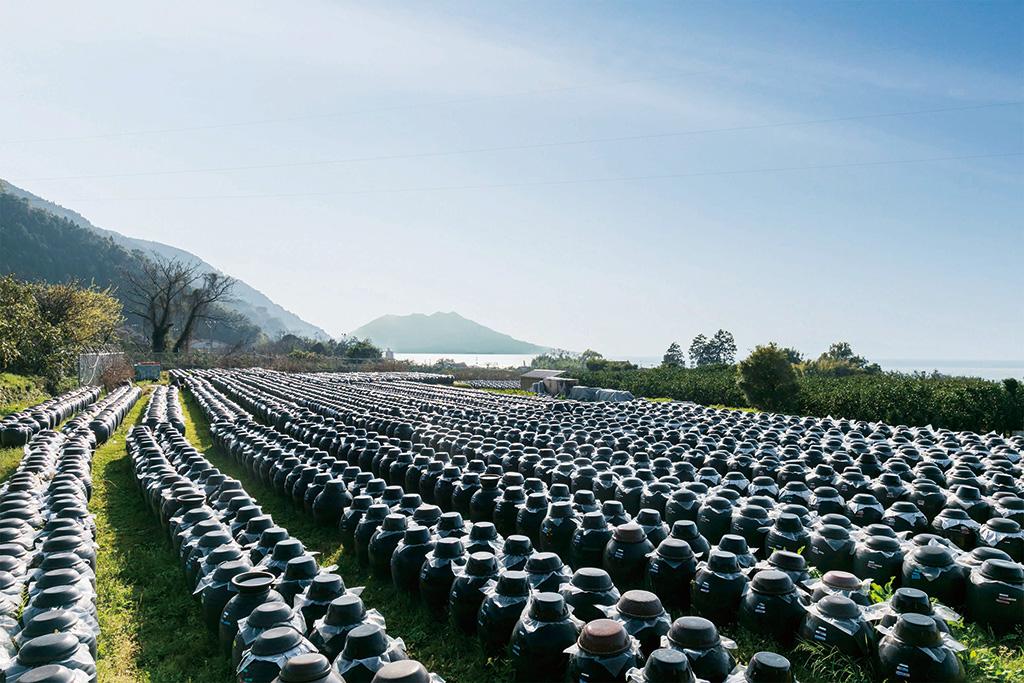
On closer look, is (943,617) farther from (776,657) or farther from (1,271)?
(1,271)

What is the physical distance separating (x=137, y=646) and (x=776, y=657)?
263 inches

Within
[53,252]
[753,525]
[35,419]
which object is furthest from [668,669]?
[53,252]

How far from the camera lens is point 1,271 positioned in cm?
7781

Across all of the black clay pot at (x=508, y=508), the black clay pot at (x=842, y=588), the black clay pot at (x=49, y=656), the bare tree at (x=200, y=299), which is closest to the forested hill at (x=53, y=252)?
the bare tree at (x=200, y=299)

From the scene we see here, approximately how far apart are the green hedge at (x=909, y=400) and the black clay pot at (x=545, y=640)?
25.0 meters

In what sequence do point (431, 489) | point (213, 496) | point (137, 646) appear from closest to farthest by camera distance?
point (137, 646) → point (213, 496) → point (431, 489)

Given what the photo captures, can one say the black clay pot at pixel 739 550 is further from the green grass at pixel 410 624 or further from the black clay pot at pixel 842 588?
the green grass at pixel 410 624

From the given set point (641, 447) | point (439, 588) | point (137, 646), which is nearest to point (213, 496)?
point (137, 646)

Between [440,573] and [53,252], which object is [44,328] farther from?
[53,252]

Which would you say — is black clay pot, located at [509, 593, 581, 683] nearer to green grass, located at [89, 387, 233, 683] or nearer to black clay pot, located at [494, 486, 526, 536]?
green grass, located at [89, 387, 233, 683]

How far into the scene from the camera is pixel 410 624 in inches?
282

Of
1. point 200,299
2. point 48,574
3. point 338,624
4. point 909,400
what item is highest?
point 200,299

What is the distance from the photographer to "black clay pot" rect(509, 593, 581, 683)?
5.29 meters

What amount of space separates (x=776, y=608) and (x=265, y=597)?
16.2 ft
